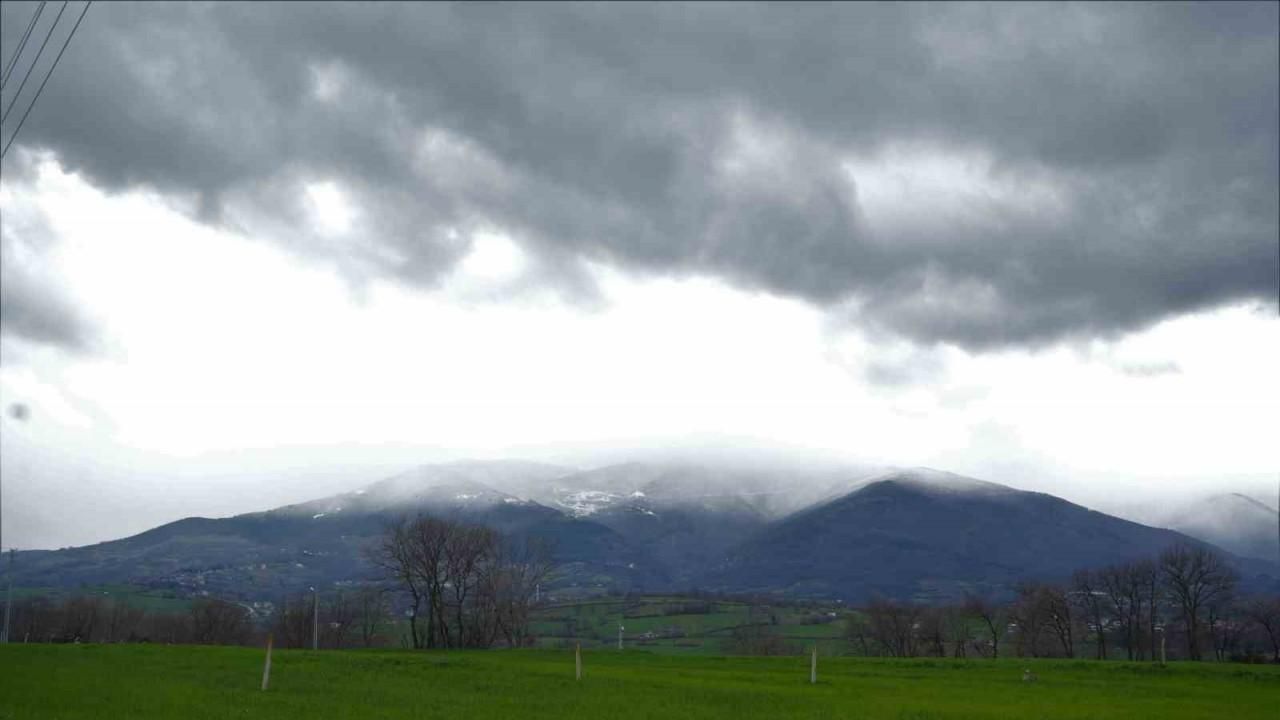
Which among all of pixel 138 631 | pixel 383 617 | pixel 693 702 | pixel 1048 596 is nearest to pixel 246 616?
→ pixel 138 631

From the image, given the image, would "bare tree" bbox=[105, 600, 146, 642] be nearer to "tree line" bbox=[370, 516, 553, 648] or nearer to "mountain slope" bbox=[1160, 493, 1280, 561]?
"tree line" bbox=[370, 516, 553, 648]

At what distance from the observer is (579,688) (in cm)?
4903

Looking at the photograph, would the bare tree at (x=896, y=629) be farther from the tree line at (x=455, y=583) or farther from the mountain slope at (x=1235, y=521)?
the mountain slope at (x=1235, y=521)

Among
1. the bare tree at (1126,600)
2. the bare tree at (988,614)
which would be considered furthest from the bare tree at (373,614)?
the bare tree at (1126,600)

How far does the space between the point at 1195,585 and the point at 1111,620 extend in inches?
710

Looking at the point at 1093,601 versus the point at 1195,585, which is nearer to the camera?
the point at 1195,585

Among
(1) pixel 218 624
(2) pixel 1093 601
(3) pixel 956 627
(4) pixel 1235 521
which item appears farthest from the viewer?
(1) pixel 218 624

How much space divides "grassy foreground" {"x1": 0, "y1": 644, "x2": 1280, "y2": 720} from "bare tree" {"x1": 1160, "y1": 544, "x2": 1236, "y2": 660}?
64.3 meters

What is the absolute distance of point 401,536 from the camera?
424 feet

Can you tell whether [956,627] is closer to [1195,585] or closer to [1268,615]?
[1195,585]

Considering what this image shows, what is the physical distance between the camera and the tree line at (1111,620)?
128 m

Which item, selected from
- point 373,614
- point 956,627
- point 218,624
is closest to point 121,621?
point 218,624

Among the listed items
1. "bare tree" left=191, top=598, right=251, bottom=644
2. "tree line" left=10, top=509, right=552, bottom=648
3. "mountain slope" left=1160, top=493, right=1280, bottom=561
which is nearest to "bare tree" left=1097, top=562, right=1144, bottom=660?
"tree line" left=10, top=509, right=552, bottom=648

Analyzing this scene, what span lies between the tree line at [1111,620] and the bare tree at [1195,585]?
14cm
